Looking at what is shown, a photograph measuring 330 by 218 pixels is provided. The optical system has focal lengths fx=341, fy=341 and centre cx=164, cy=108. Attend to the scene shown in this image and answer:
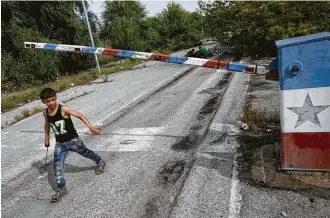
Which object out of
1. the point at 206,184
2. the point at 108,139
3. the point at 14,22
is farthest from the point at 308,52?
the point at 14,22

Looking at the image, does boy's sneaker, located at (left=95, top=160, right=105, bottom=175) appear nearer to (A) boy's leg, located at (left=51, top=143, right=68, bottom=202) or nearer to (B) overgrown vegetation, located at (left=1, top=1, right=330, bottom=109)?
(A) boy's leg, located at (left=51, top=143, right=68, bottom=202)

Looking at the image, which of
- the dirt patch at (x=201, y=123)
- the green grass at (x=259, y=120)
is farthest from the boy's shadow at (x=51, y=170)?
the green grass at (x=259, y=120)

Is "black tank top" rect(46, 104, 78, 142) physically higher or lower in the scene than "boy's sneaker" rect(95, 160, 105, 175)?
higher

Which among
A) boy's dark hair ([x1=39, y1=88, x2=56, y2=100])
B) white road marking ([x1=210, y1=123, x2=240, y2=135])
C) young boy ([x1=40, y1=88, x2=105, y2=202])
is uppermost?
boy's dark hair ([x1=39, y1=88, x2=56, y2=100])

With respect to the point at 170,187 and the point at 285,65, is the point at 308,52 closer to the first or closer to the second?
the point at 285,65

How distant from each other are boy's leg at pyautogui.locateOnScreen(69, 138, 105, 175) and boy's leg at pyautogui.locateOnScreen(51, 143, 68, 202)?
14cm

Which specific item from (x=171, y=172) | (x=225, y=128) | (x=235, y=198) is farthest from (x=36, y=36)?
(x=235, y=198)

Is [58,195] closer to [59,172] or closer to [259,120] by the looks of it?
[59,172]

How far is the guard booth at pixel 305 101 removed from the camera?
4.33 meters

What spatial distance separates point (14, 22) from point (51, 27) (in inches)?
107

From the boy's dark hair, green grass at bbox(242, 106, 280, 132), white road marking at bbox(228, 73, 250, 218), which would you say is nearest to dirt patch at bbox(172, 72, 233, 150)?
green grass at bbox(242, 106, 280, 132)

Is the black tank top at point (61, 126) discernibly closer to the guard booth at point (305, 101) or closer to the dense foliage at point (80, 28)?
the guard booth at point (305, 101)

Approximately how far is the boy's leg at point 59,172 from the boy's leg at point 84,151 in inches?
5.4

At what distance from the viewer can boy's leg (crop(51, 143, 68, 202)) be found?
5053mm
